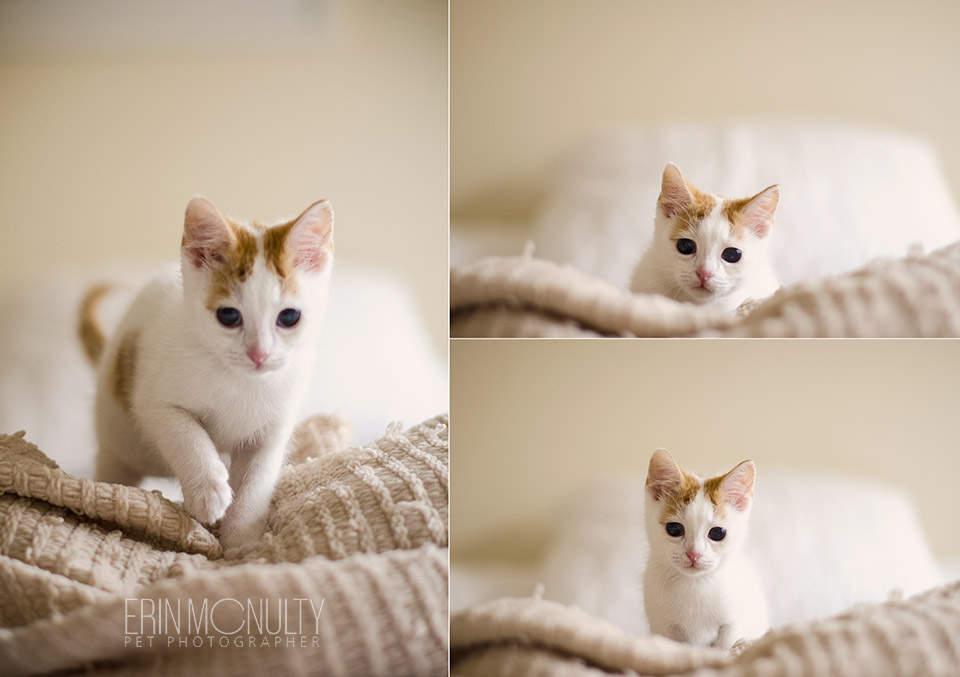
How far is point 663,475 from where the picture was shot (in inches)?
→ 35.3

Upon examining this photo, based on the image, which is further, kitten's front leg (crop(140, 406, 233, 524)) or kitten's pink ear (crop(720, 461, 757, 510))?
kitten's pink ear (crop(720, 461, 757, 510))

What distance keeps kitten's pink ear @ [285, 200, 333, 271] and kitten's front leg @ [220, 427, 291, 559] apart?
0.19 meters

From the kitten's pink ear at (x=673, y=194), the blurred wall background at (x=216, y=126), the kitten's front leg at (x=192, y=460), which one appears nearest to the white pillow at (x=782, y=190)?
the kitten's pink ear at (x=673, y=194)

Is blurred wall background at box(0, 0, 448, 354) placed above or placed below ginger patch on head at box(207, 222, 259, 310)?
above


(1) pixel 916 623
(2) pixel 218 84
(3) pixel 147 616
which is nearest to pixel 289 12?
(2) pixel 218 84

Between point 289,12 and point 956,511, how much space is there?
118 cm

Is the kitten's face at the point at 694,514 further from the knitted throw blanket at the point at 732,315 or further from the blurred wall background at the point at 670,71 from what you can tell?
the blurred wall background at the point at 670,71

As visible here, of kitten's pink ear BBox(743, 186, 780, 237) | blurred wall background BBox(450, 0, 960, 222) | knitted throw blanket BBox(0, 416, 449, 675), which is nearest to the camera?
knitted throw blanket BBox(0, 416, 449, 675)

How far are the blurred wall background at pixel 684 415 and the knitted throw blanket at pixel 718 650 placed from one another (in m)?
0.26

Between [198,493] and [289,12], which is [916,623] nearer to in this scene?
[198,493]

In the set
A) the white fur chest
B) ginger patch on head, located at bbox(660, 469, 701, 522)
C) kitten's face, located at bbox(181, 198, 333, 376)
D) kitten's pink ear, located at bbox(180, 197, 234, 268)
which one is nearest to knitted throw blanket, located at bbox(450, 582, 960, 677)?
the white fur chest

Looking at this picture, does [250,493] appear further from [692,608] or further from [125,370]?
[692,608]

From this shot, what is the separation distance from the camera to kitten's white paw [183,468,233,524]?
76cm

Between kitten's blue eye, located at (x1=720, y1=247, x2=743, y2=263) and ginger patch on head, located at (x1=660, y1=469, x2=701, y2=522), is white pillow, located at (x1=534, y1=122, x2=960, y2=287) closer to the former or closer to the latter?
kitten's blue eye, located at (x1=720, y1=247, x2=743, y2=263)
